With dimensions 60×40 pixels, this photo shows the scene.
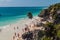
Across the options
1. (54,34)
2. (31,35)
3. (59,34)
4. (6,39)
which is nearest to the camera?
(59,34)

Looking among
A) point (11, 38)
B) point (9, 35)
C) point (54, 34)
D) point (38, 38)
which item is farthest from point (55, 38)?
point (9, 35)

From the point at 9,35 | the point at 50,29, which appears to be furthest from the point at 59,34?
the point at 9,35

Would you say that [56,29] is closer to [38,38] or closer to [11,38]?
[38,38]

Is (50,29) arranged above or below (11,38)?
above

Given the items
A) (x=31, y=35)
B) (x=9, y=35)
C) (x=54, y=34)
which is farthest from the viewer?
(x=9, y=35)

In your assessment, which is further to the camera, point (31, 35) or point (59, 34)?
point (31, 35)

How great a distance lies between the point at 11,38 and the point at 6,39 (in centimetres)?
85

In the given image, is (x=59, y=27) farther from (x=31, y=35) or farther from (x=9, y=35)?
(x=9, y=35)

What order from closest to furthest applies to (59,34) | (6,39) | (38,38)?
(59,34), (38,38), (6,39)

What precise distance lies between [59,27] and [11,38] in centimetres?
1260

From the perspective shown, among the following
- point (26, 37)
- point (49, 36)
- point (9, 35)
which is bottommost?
point (9, 35)

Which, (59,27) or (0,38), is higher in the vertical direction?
(59,27)

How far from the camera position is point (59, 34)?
59.8 ft

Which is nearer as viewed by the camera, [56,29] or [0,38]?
[56,29]
